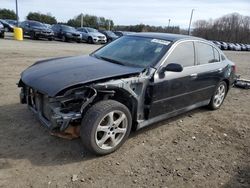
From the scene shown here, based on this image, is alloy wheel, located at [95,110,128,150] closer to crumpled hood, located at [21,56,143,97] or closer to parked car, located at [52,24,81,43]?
crumpled hood, located at [21,56,143,97]

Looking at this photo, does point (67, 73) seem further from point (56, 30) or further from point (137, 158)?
point (56, 30)

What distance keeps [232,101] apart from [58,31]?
22509mm

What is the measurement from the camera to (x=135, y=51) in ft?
14.6

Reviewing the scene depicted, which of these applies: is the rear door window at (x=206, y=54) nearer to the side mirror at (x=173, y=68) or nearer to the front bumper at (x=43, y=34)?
the side mirror at (x=173, y=68)

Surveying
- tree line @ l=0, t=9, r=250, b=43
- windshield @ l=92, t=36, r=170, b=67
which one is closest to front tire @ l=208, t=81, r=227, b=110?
windshield @ l=92, t=36, r=170, b=67

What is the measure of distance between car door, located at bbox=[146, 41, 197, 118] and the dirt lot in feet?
1.54

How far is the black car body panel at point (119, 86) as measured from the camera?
336cm

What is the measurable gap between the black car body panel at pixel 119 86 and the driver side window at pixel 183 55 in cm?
2

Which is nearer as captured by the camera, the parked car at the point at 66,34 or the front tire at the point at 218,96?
the front tire at the point at 218,96

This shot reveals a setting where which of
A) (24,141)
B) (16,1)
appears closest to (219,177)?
(24,141)

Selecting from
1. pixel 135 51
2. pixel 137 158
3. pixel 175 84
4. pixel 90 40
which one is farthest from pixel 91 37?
pixel 137 158

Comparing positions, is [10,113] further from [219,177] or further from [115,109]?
[219,177]

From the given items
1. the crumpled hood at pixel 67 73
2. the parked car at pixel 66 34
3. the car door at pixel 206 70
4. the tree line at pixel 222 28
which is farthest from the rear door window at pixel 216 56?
the tree line at pixel 222 28

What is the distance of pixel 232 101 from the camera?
22.6 ft
